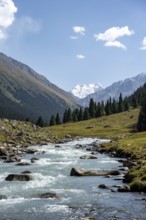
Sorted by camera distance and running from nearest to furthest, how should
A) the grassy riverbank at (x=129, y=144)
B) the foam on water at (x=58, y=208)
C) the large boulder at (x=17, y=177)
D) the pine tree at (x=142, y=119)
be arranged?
1. the foam on water at (x=58, y=208)
2. the grassy riverbank at (x=129, y=144)
3. the large boulder at (x=17, y=177)
4. the pine tree at (x=142, y=119)

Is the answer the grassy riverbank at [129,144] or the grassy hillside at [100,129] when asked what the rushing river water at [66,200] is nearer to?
the grassy riverbank at [129,144]

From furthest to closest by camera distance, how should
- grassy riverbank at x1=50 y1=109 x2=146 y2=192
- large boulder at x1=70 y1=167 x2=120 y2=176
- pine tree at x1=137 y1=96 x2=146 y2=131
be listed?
pine tree at x1=137 y1=96 x2=146 y2=131 < large boulder at x1=70 y1=167 x2=120 y2=176 < grassy riverbank at x1=50 y1=109 x2=146 y2=192

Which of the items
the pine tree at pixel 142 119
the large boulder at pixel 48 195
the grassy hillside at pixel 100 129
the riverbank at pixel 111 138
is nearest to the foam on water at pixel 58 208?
the large boulder at pixel 48 195

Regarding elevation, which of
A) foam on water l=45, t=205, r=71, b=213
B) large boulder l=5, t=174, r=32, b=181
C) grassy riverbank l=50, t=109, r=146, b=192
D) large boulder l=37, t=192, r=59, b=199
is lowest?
foam on water l=45, t=205, r=71, b=213

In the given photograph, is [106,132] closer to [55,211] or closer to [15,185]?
[15,185]

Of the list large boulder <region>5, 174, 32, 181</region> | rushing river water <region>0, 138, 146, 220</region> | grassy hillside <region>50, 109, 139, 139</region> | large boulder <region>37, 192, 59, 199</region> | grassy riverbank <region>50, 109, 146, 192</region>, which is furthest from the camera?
grassy hillside <region>50, 109, 139, 139</region>

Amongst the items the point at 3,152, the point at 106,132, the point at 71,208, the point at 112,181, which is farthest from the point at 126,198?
the point at 106,132

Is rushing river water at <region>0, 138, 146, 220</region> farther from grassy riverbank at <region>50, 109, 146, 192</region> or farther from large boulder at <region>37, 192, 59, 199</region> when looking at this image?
grassy riverbank at <region>50, 109, 146, 192</region>

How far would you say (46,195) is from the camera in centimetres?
3847

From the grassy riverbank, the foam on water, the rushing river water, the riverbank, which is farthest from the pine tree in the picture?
the foam on water

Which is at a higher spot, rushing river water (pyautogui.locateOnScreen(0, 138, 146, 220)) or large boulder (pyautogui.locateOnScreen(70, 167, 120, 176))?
large boulder (pyautogui.locateOnScreen(70, 167, 120, 176))

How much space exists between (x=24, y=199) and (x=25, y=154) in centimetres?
4543

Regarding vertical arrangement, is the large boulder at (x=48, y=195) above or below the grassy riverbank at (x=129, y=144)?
below

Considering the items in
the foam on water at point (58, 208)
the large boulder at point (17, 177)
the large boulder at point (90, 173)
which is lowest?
the foam on water at point (58, 208)
